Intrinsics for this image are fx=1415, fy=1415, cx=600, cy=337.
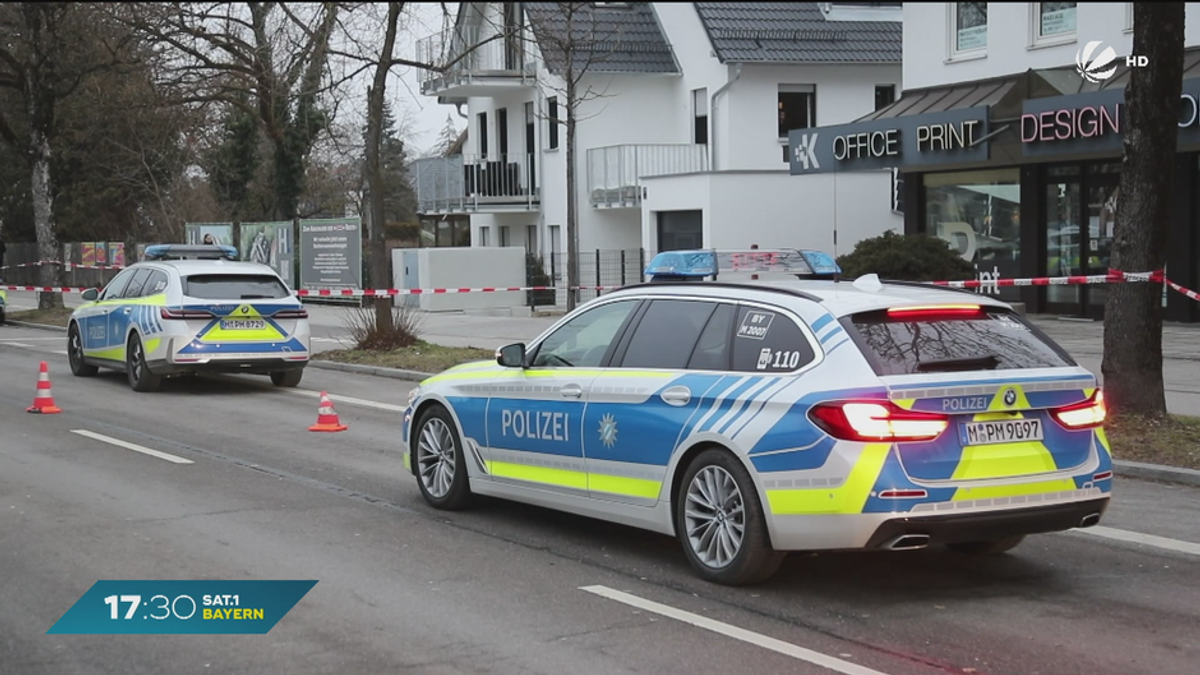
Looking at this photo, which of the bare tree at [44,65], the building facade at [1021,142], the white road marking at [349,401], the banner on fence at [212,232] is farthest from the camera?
the banner on fence at [212,232]

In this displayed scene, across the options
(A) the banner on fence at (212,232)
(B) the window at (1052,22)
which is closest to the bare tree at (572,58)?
(B) the window at (1052,22)

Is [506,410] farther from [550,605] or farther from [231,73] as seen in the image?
[231,73]

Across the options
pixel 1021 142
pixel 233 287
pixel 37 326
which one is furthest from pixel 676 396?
pixel 37 326

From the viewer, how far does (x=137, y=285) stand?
18031 millimetres

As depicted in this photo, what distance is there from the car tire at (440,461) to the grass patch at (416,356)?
981cm

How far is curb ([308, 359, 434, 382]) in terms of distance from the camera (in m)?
19.4

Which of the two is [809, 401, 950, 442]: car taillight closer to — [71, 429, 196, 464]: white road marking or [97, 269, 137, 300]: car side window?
[71, 429, 196, 464]: white road marking

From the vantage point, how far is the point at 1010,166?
25.6 metres

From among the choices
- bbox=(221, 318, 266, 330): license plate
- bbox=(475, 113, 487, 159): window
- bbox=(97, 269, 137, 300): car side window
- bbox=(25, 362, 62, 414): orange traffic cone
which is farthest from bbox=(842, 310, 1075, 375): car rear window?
bbox=(475, 113, 487, 159): window

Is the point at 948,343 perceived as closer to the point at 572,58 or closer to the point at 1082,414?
the point at 1082,414

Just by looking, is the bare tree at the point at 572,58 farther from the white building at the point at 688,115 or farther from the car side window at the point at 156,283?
the car side window at the point at 156,283

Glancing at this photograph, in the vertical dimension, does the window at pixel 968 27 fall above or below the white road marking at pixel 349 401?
above

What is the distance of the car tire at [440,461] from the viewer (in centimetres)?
932

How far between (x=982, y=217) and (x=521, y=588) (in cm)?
2088
